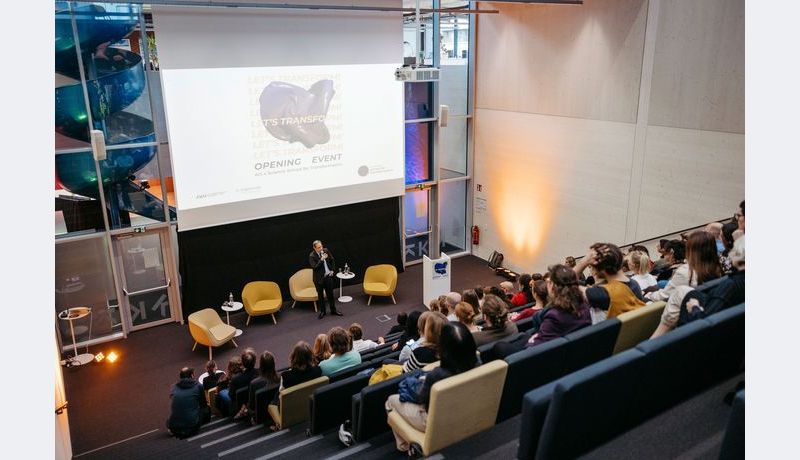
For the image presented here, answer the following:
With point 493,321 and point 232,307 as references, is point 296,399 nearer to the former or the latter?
point 493,321

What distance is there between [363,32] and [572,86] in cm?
354

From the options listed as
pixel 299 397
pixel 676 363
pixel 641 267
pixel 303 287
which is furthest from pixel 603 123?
pixel 299 397

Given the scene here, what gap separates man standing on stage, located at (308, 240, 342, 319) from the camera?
9.69 m

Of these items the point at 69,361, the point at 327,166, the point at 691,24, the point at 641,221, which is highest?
the point at 691,24

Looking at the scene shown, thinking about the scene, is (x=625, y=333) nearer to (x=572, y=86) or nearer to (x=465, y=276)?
(x=572, y=86)

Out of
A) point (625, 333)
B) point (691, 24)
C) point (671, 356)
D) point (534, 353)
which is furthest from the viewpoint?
point (691, 24)

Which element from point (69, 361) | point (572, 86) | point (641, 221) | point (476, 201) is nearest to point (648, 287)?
point (641, 221)

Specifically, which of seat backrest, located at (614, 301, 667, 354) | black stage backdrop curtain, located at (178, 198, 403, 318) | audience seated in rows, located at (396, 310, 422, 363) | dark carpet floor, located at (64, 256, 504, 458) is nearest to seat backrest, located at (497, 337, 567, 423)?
seat backrest, located at (614, 301, 667, 354)

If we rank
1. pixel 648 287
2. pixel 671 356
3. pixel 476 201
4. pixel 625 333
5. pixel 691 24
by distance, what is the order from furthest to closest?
pixel 476 201, pixel 691 24, pixel 648 287, pixel 625 333, pixel 671 356

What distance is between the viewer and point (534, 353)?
13.4ft

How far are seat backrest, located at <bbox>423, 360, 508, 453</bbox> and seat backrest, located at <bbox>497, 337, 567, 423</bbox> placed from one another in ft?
0.32

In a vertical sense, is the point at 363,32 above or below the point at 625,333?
above

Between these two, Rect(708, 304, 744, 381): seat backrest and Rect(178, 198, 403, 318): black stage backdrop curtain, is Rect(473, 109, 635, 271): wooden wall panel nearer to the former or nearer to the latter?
Rect(178, 198, 403, 318): black stage backdrop curtain

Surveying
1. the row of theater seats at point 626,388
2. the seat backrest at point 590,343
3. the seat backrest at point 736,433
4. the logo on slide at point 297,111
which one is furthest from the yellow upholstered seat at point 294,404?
the logo on slide at point 297,111
